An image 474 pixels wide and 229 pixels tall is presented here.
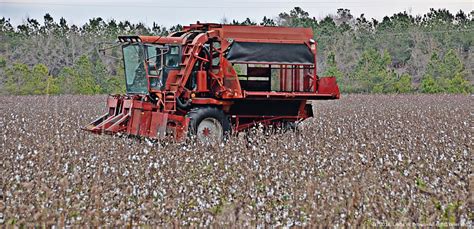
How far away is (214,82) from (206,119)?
93 centimetres

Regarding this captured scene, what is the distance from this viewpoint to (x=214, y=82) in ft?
49.0

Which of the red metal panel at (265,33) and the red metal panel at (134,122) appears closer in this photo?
the red metal panel at (134,122)

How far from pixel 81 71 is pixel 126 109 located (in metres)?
28.5

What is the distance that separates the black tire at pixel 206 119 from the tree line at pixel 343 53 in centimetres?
2802

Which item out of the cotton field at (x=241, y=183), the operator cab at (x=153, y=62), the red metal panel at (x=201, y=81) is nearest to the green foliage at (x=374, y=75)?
the operator cab at (x=153, y=62)

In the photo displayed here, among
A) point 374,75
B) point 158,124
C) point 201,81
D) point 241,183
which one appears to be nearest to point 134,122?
point 158,124

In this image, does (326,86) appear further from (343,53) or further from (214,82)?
(343,53)

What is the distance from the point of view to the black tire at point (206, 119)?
14000 millimetres

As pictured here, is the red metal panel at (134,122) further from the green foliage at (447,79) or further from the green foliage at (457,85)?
the green foliage at (457,85)

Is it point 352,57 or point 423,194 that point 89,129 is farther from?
point 352,57

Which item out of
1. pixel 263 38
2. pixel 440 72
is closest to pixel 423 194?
pixel 263 38

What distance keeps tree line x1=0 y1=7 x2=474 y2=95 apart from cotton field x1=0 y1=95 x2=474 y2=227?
2944 cm

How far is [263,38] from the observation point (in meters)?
15.2

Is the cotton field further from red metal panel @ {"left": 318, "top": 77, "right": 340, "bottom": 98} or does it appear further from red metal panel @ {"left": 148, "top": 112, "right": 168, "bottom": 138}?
red metal panel @ {"left": 318, "top": 77, "right": 340, "bottom": 98}
